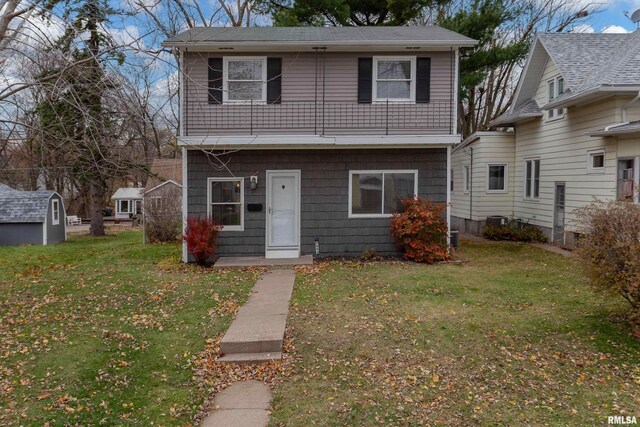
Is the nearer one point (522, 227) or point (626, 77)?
point (626, 77)

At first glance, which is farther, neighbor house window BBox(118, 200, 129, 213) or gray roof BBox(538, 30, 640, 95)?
neighbor house window BBox(118, 200, 129, 213)

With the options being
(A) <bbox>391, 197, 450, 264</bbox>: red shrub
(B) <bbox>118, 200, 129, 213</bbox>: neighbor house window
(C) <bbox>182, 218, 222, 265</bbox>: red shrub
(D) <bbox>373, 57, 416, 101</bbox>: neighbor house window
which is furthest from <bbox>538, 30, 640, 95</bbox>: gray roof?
(B) <bbox>118, 200, 129, 213</bbox>: neighbor house window

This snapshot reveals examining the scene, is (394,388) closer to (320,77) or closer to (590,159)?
(320,77)

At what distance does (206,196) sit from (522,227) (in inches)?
429

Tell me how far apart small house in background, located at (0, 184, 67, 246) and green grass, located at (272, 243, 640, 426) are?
15277mm

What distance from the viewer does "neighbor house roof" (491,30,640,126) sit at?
10.8 metres

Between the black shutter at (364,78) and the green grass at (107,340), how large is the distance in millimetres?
5362

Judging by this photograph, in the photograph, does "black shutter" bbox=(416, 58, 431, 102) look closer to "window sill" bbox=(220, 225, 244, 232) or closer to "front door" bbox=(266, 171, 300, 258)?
"front door" bbox=(266, 171, 300, 258)

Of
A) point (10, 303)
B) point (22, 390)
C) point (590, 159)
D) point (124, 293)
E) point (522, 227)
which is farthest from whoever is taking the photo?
point (522, 227)

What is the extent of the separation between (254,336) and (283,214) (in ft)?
20.5

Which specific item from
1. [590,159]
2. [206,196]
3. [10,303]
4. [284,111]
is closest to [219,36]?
[284,111]

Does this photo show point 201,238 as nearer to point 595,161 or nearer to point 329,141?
point 329,141

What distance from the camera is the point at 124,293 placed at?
27.1 ft

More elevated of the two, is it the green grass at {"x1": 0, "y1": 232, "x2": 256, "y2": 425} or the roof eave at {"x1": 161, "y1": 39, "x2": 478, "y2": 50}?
the roof eave at {"x1": 161, "y1": 39, "x2": 478, "y2": 50}
